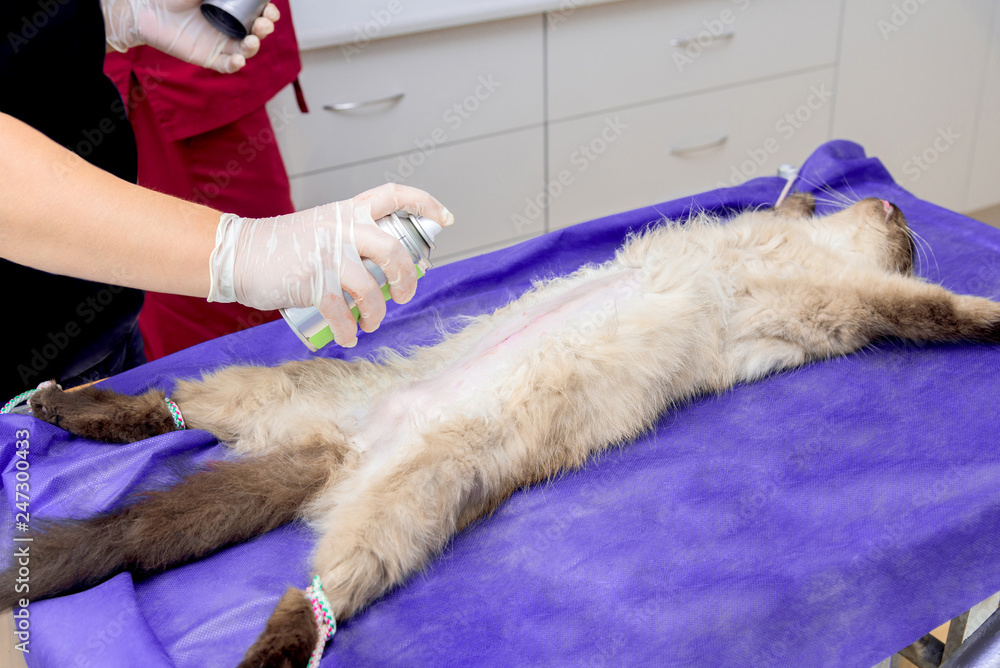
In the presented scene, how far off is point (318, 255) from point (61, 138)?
619 millimetres

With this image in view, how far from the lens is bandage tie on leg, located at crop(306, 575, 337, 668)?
3.12 feet

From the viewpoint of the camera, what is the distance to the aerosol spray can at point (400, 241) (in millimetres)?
1082

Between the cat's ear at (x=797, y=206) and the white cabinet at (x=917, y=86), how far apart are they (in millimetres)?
1719

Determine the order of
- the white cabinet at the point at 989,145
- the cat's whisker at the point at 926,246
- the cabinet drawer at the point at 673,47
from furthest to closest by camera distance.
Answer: the white cabinet at the point at 989,145
the cabinet drawer at the point at 673,47
the cat's whisker at the point at 926,246

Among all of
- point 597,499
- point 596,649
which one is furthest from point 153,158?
point 596,649

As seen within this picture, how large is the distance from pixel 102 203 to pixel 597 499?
865 millimetres

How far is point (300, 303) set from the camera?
1087 mm

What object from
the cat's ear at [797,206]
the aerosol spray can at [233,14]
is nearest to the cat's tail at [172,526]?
the aerosol spray can at [233,14]

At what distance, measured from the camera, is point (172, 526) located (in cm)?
105

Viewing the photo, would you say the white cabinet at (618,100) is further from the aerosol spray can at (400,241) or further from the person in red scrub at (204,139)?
the aerosol spray can at (400,241)

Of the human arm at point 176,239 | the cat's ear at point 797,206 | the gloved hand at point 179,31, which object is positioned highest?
the gloved hand at point 179,31

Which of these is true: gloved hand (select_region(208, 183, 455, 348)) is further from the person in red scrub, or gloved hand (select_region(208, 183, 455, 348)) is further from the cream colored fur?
the person in red scrub

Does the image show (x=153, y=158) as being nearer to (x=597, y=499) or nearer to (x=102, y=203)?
(x=102, y=203)

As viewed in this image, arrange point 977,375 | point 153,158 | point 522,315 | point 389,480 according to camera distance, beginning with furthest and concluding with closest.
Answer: point 153,158, point 522,315, point 977,375, point 389,480
